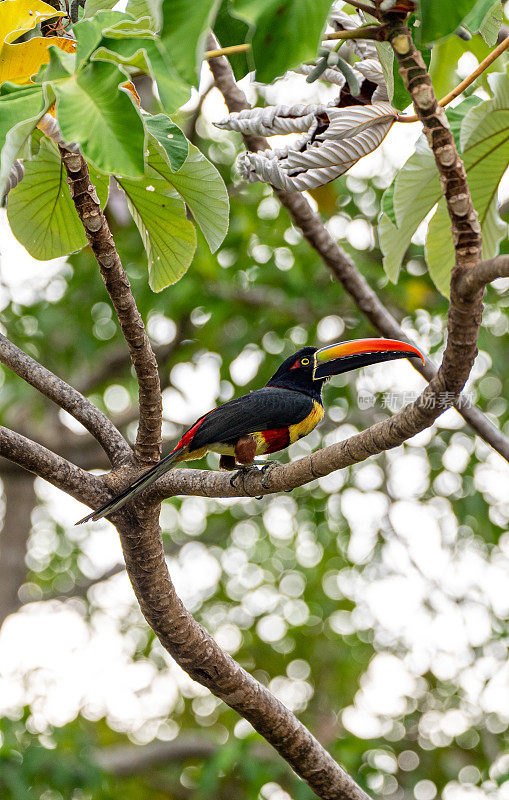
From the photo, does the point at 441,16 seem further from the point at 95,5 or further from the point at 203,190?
the point at 95,5

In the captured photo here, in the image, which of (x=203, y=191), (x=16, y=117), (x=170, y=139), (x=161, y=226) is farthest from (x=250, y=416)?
(x=16, y=117)

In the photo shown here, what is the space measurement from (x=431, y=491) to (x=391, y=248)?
386 cm

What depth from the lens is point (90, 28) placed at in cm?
122

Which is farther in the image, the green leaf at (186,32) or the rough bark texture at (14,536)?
the rough bark texture at (14,536)

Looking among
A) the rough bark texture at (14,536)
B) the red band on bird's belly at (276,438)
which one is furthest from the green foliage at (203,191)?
the rough bark texture at (14,536)

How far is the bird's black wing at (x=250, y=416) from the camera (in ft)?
8.52

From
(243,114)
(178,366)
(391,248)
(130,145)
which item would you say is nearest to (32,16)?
(243,114)

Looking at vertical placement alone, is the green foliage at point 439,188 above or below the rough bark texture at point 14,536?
below

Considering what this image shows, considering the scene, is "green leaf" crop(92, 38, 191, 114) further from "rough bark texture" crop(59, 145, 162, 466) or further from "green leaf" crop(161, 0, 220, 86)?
"rough bark texture" crop(59, 145, 162, 466)

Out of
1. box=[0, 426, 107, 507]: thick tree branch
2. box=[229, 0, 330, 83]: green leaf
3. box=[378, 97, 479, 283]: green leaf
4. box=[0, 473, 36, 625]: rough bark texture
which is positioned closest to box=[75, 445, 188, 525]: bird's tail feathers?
box=[0, 426, 107, 507]: thick tree branch

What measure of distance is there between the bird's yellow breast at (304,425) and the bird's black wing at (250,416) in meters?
0.03

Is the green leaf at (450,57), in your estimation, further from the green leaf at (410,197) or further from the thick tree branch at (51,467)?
the thick tree branch at (51,467)

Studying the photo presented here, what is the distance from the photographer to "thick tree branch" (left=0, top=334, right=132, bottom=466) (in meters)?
2.26

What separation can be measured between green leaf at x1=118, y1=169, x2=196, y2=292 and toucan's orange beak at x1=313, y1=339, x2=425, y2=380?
577 mm
